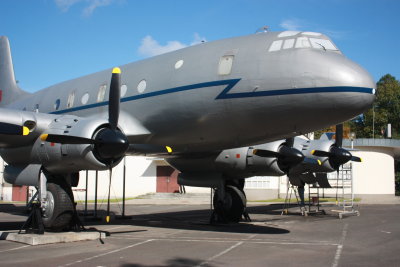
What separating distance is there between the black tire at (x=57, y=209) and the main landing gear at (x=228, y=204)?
5.80m

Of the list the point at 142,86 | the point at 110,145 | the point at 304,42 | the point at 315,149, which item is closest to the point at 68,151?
the point at 110,145

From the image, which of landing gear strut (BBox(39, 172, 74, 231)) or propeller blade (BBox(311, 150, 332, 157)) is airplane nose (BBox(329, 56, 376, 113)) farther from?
landing gear strut (BBox(39, 172, 74, 231))

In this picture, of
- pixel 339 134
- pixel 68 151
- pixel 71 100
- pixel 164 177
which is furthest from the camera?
pixel 164 177

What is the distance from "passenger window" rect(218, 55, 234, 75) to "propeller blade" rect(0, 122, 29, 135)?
5580 mm

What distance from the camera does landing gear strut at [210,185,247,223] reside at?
54.4 feet

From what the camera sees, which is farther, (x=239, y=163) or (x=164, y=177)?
(x=164, y=177)

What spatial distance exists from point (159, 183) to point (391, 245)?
29731 millimetres

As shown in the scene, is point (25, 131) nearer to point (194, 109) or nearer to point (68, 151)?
point (68, 151)

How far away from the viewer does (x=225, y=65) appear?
492 inches

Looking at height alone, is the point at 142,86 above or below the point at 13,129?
above

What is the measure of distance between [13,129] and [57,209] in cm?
266

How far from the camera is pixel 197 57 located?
13.3 metres

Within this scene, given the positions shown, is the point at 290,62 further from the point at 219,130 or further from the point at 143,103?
the point at 143,103

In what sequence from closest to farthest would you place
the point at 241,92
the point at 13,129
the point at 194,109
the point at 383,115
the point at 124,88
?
the point at 13,129, the point at 241,92, the point at 194,109, the point at 124,88, the point at 383,115
